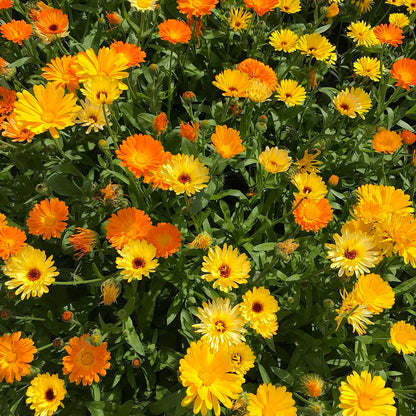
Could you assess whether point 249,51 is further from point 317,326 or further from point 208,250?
point 317,326

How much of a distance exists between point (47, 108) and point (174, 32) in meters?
0.89

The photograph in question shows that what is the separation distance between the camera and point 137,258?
1.87 m

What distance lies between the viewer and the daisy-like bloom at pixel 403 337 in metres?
2.00

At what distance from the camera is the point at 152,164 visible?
1905 mm

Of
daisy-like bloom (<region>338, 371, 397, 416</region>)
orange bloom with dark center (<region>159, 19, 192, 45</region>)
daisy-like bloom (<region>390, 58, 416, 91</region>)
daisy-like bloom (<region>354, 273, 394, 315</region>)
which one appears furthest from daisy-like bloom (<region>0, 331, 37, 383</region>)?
daisy-like bloom (<region>390, 58, 416, 91</region>)

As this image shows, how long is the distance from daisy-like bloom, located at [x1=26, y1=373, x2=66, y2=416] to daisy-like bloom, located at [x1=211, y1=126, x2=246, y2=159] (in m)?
1.33

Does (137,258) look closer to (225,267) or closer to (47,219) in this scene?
(225,267)

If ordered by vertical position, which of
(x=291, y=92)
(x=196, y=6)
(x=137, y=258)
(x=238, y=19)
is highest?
(x=196, y=6)

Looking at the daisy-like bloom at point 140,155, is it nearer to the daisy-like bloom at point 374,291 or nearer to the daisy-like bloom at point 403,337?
the daisy-like bloom at point 374,291

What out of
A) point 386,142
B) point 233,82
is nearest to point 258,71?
point 233,82

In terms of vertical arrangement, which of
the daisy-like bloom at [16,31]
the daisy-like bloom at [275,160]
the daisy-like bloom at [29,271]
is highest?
the daisy-like bloom at [16,31]

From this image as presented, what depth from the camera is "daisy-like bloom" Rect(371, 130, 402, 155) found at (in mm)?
2491

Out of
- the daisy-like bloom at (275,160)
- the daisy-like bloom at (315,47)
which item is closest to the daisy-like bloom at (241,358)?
the daisy-like bloom at (275,160)

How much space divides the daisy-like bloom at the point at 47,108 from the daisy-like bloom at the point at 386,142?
174 cm
